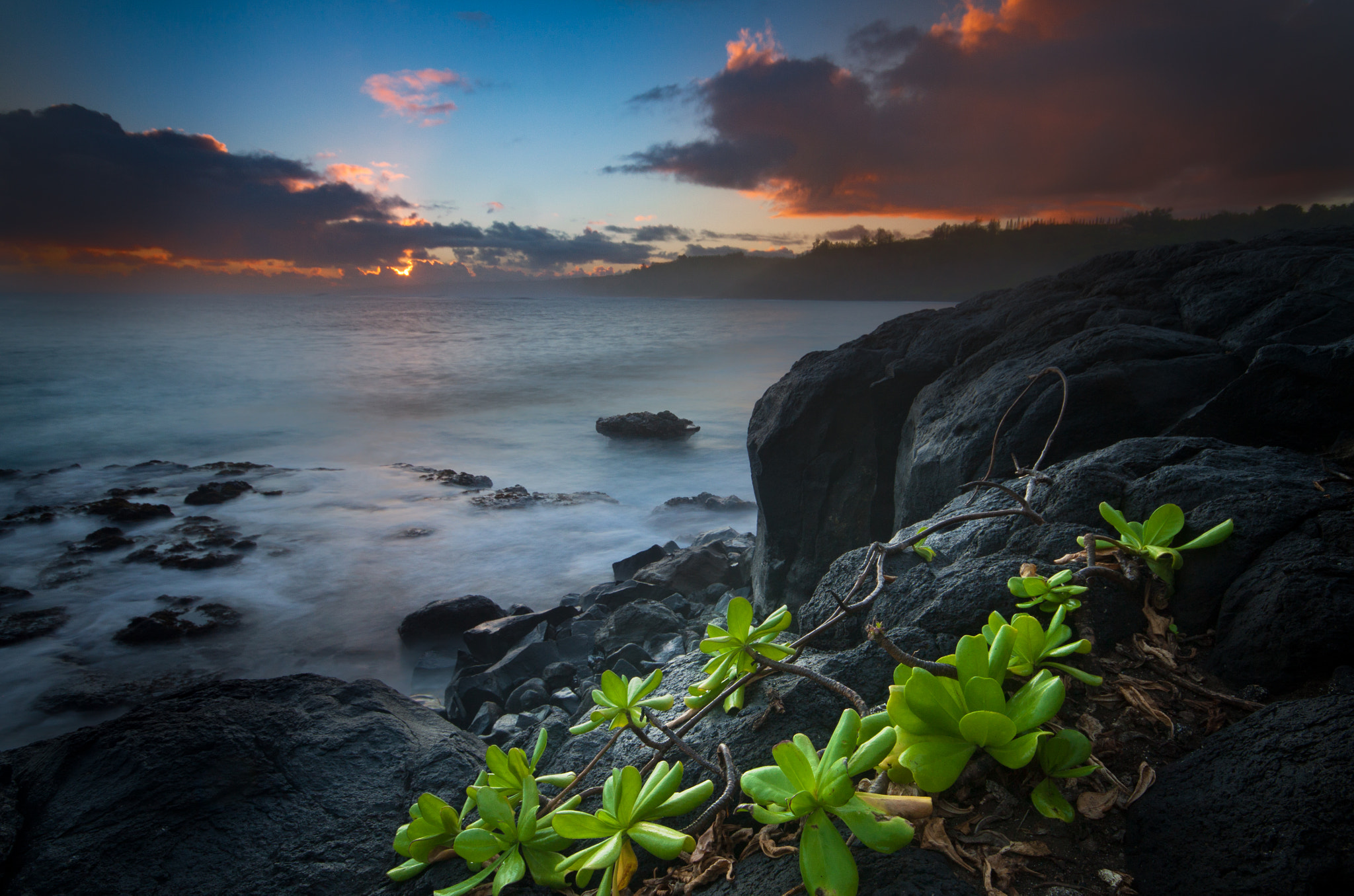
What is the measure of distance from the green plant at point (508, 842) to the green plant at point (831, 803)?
16.1 inches

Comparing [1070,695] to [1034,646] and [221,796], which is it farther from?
[221,796]

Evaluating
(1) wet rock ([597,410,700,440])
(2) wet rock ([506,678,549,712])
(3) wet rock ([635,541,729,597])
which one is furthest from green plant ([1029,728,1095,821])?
(1) wet rock ([597,410,700,440])

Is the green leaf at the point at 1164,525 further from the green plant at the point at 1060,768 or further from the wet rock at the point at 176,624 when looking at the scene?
the wet rock at the point at 176,624

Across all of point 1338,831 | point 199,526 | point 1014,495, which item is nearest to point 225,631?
point 199,526

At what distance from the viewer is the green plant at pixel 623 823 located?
3.22 ft

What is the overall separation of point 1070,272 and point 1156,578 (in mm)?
3922

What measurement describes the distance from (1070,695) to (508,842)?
42.2 inches

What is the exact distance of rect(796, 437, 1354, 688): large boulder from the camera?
1.14 metres

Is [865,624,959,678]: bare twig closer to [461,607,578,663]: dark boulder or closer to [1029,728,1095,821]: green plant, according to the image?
[1029,728,1095,821]: green plant

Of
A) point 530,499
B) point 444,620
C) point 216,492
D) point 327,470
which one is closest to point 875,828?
point 444,620

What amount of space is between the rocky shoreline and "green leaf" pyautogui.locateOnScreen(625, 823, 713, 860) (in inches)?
6.0

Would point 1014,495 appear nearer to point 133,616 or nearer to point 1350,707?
point 1350,707

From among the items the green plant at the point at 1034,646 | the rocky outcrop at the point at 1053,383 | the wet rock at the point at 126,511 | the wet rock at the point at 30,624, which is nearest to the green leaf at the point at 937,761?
the green plant at the point at 1034,646

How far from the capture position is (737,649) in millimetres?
1385
